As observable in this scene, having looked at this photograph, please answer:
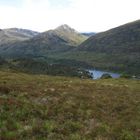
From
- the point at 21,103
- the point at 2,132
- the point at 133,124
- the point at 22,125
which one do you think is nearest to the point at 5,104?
the point at 21,103

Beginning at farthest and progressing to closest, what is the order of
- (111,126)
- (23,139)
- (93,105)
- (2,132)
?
1. (93,105)
2. (111,126)
3. (2,132)
4. (23,139)

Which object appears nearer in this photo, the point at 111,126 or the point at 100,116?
the point at 111,126

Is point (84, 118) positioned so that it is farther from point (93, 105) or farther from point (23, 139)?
point (23, 139)

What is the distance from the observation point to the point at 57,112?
703 inches

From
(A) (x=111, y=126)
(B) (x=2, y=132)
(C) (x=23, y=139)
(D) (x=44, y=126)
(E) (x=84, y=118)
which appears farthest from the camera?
(E) (x=84, y=118)

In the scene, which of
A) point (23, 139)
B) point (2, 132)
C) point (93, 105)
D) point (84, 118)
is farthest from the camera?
point (93, 105)

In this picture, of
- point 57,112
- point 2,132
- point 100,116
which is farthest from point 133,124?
point 2,132

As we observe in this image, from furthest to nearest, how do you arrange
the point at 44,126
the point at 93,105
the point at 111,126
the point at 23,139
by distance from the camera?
1. the point at 93,105
2. the point at 111,126
3. the point at 44,126
4. the point at 23,139

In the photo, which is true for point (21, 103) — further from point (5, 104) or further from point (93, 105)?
point (93, 105)

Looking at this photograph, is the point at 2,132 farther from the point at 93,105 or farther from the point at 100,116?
the point at 93,105

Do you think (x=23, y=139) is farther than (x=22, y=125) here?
No

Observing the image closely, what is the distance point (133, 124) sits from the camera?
15789 millimetres

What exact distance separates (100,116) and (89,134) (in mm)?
4617

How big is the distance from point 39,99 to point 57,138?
10.2m
